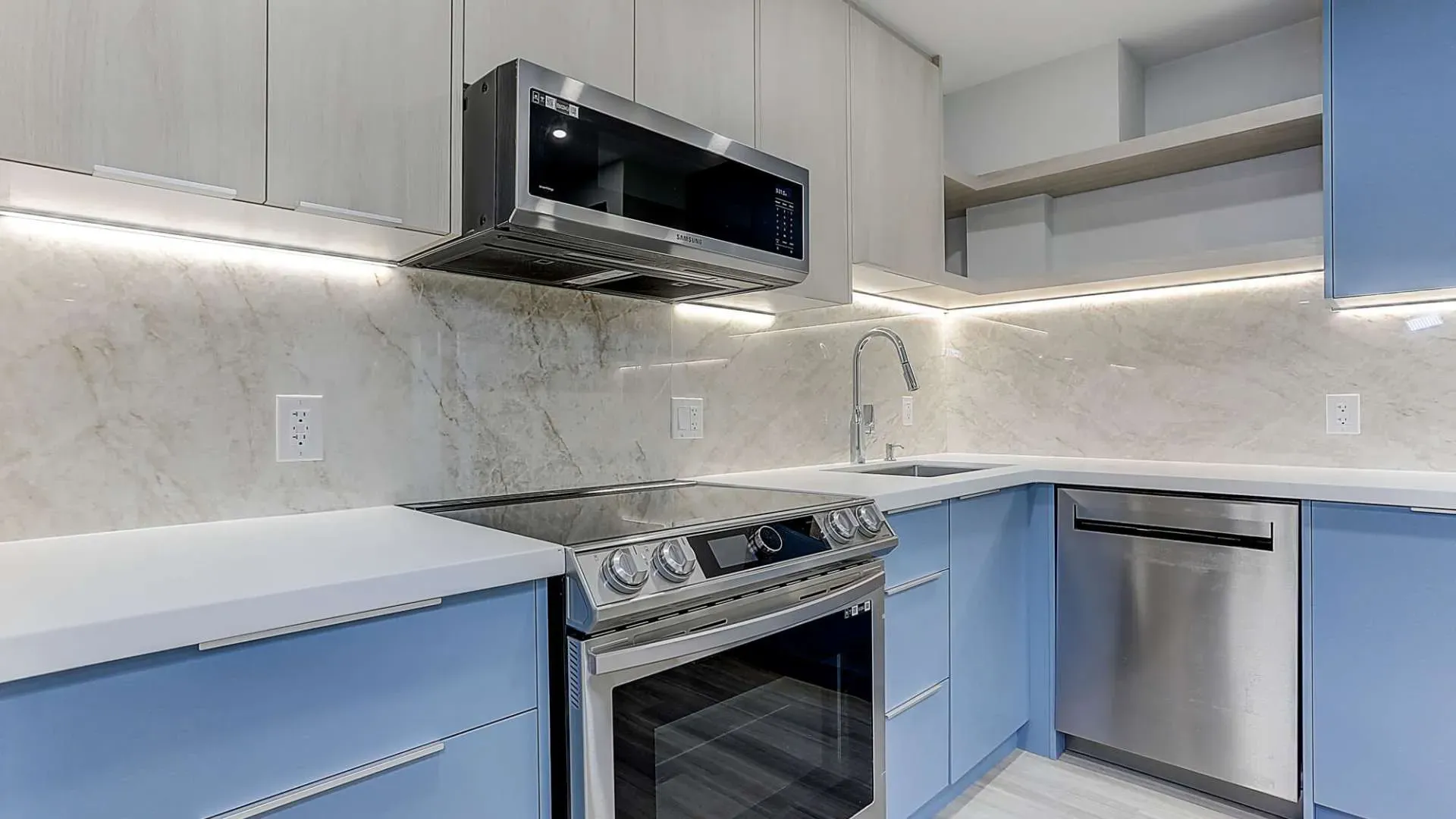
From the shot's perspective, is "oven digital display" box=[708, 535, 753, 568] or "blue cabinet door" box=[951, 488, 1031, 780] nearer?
"oven digital display" box=[708, 535, 753, 568]

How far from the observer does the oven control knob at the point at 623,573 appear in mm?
1106

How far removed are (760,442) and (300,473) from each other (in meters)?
1.28

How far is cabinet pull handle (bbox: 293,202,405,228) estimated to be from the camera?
46.0 inches

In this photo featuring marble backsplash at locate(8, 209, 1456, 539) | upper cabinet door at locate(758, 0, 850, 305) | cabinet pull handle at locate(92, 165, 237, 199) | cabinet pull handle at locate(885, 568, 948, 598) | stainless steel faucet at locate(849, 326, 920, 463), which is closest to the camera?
cabinet pull handle at locate(92, 165, 237, 199)

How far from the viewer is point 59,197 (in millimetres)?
1093

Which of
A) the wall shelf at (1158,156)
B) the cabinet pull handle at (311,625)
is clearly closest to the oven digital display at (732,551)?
the cabinet pull handle at (311,625)

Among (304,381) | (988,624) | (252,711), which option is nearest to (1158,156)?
(988,624)

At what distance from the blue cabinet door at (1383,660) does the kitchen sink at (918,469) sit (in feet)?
3.12

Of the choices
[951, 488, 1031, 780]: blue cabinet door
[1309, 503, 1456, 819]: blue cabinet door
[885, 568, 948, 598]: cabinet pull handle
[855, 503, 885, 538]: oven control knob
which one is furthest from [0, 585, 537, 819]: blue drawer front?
[1309, 503, 1456, 819]: blue cabinet door

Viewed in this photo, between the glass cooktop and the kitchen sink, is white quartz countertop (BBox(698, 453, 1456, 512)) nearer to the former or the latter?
the kitchen sink

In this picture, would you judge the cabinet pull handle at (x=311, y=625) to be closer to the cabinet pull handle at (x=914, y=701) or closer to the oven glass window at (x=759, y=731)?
the oven glass window at (x=759, y=731)

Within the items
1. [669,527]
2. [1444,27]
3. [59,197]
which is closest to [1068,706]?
[669,527]

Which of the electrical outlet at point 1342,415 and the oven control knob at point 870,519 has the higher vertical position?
the electrical outlet at point 1342,415

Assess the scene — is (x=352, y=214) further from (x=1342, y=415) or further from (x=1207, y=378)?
(x=1342, y=415)
